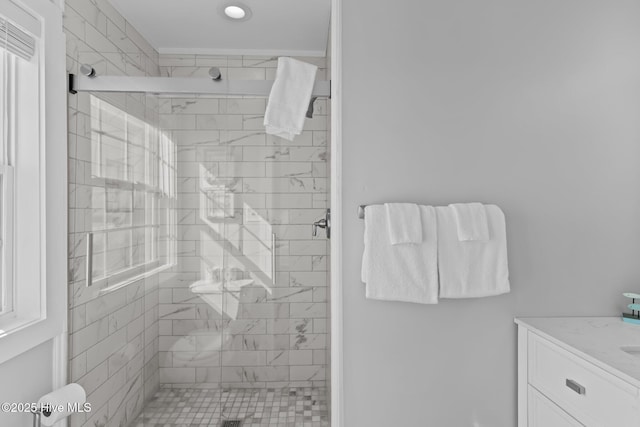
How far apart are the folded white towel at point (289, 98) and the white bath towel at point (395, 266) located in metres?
0.48

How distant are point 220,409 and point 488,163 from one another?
150 centimetres

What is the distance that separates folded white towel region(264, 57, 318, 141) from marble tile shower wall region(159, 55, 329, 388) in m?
0.05

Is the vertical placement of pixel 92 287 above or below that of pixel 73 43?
below

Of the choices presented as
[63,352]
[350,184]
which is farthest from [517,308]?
[63,352]

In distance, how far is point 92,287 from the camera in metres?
1.67

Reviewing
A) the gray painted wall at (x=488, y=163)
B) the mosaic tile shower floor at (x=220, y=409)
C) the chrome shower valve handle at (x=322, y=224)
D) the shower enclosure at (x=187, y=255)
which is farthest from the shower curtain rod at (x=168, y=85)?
the mosaic tile shower floor at (x=220, y=409)

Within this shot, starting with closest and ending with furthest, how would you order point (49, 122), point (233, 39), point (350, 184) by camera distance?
point (49, 122), point (350, 184), point (233, 39)

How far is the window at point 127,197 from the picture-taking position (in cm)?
165

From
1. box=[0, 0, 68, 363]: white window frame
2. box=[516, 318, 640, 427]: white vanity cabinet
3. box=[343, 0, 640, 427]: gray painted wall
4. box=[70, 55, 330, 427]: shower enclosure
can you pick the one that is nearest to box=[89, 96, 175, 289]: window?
box=[70, 55, 330, 427]: shower enclosure

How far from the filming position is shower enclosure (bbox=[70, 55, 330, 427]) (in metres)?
1.64

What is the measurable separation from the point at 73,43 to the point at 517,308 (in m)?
2.14

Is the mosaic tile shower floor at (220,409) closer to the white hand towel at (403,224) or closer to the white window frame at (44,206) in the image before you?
the white window frame at (44,206)

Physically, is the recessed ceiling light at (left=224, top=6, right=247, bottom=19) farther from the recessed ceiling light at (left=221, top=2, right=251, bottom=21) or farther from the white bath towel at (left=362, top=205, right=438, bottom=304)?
the white bath towel at (left=362, top=205, right=438, bottom=304)

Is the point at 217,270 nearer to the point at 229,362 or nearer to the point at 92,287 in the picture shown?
the point at 229,362
